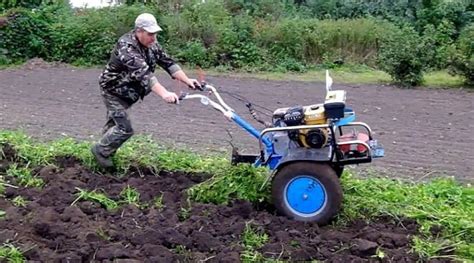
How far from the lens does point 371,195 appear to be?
710cm

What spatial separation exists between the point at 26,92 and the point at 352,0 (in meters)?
10.3

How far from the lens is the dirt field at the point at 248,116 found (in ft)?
30.8

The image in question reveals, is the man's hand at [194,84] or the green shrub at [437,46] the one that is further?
the green shrub at [437,46]

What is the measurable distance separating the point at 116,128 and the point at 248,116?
4174mm

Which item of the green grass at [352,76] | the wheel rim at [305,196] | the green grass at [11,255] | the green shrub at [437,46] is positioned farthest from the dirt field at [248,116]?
the green grass at [11,255]

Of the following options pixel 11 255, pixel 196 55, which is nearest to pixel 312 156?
pixel 11 255

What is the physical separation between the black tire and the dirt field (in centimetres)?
198

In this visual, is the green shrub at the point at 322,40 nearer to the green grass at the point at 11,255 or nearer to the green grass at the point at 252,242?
the green grass at the point at 252,242

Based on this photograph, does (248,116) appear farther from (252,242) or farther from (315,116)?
(252,242)

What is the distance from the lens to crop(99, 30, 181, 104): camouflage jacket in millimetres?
7477

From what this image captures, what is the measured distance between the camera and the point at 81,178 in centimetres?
758

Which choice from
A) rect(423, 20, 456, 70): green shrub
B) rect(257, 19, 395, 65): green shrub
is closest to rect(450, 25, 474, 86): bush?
rect(423, 20, 456, 70): green shrub

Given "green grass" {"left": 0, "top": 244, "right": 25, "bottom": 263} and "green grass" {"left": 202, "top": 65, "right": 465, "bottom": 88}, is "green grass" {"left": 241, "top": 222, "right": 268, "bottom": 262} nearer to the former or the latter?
"green grass" {"left": 0, "top": 244, "right": 25, "bottom": 263}

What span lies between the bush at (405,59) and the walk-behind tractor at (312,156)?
9.43m
